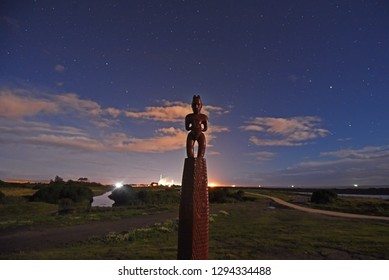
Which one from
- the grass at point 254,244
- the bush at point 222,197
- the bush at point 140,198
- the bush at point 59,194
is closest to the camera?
the grass at point 254,244

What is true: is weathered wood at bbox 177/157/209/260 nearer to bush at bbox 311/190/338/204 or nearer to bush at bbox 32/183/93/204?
bush at bbox 311/190/338/204

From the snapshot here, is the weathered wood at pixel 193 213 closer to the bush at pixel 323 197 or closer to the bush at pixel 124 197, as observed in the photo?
the bush at pixel 323 197

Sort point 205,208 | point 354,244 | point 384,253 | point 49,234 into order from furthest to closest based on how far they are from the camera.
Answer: point 49,234, point 354,244, point 384,253, point 205,208

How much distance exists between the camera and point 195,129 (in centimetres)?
722

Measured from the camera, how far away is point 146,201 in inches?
1916

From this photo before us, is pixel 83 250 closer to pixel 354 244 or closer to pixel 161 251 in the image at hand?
pixel 161 251

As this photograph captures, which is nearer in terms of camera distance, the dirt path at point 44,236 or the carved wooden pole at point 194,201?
the carved wooden pole at point 194,201

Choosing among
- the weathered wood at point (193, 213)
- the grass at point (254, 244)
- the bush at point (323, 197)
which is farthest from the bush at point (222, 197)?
the weathered wood at point (193, 213)

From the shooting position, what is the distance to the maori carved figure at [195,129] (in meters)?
7.24

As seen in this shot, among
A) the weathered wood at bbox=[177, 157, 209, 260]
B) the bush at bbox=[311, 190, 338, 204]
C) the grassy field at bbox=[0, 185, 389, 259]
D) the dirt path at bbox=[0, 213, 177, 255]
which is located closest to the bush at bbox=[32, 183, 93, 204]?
the grassy field at bbox=[0, 185, 389, 259]

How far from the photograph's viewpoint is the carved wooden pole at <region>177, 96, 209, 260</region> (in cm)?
686

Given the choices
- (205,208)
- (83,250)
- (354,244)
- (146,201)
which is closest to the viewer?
(205,208)
